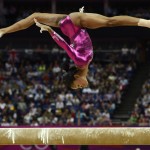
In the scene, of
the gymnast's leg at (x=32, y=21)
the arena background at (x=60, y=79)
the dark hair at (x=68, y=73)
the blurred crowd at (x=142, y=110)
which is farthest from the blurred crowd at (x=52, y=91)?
the gymnast's leg at (x=32, y=21)

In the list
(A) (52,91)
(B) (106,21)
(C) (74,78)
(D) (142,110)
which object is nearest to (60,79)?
(A) (52,91)

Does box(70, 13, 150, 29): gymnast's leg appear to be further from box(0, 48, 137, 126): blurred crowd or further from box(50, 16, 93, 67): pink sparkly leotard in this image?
box(0, 48, 137, 126): blurred crowd

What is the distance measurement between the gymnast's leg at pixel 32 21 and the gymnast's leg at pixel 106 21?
0.31 m

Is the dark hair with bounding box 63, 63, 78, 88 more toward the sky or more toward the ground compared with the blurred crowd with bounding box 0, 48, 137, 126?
more toward the sky

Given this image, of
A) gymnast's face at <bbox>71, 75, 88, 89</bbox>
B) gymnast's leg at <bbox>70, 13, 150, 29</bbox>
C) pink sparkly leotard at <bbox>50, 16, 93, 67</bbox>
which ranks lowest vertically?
gymnast's face at <bbox>71, 75, 88, 89</bbox>

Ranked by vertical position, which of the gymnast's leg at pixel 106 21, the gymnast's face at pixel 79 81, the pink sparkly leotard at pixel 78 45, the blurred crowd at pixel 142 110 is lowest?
the blurred crowd at pixel 142 110

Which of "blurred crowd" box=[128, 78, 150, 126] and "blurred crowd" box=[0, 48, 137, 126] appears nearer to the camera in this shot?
"blurred crowd" box=[128, 78, 150, 126]

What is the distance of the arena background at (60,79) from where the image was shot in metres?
18.2

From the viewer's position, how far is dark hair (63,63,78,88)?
7.19 m

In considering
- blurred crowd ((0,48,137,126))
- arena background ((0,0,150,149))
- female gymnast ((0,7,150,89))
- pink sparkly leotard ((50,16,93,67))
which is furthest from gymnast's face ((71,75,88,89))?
blurred crowd ((0,48,137,126))

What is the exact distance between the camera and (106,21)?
6.94m

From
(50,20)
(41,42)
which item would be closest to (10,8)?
(41,42)

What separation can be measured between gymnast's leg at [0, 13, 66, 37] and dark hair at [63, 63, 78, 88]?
69 centimetres

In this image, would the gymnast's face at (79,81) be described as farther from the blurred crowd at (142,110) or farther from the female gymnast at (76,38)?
the blurred crowd at (142,110)
